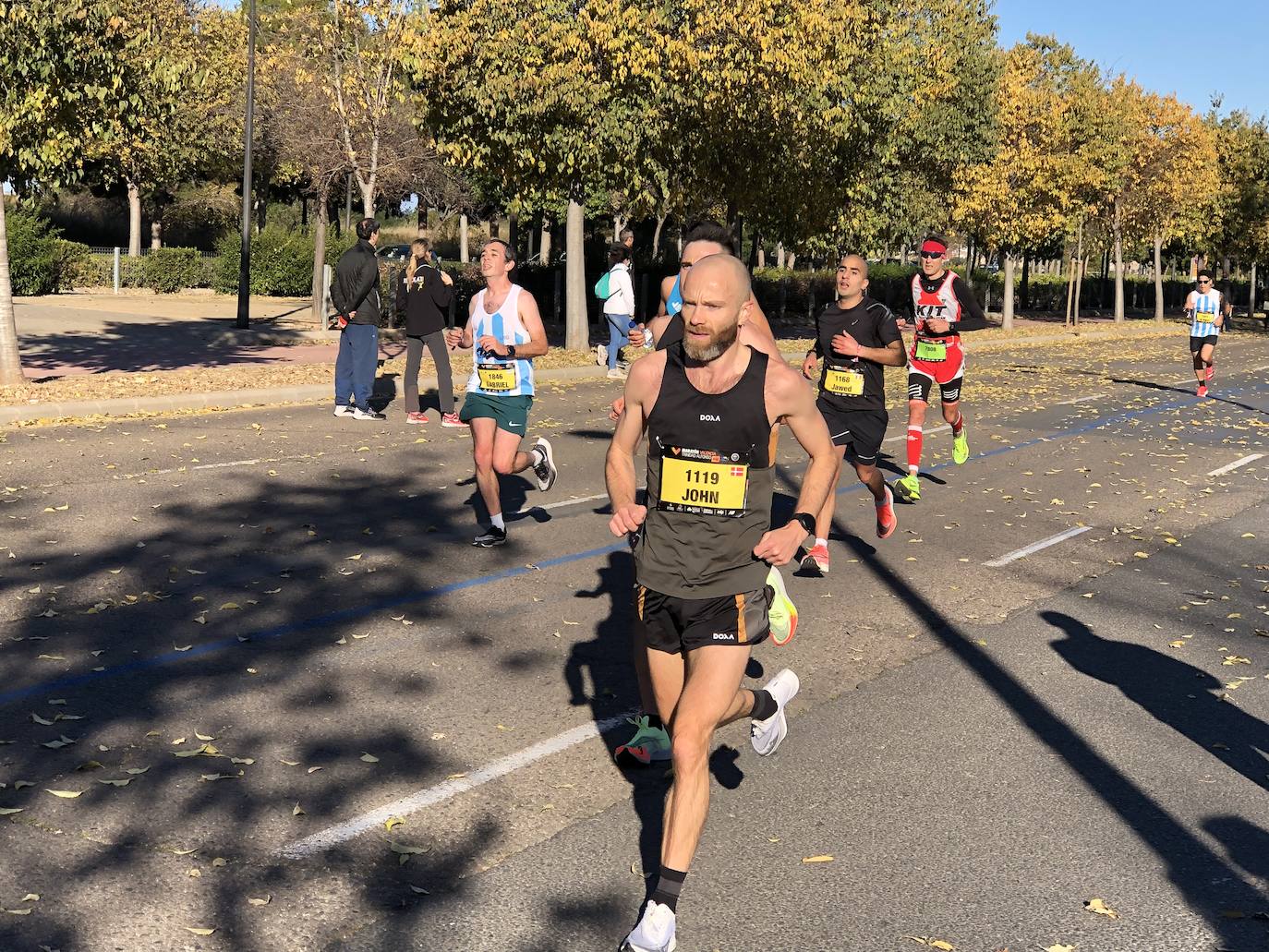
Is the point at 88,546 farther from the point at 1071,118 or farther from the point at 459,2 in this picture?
the point at 1071,118

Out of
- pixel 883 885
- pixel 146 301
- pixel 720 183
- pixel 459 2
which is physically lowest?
pixel 883 885

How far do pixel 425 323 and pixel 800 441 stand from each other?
11.3 metres

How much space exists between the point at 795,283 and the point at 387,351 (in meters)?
23.0

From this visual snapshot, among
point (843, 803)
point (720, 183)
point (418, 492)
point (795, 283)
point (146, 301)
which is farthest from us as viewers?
point (795, 283)

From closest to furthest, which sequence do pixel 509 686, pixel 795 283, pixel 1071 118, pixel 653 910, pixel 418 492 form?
pixel 653 910, pixel 509 686, pixel 418 492, pixel 1071 118, pixel 795 283

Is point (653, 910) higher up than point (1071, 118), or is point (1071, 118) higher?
point (1071, 118)

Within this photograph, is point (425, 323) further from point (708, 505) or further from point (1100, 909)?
point (1100, 909)

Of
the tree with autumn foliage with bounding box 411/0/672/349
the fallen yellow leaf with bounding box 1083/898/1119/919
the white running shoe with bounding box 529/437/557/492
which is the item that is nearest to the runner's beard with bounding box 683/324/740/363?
the fallen yellow leaf with bounding box 1083/898/1119/919

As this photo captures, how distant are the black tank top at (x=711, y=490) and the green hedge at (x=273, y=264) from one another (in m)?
36.6

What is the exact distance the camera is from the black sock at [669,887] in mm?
3736

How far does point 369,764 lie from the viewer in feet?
16.7

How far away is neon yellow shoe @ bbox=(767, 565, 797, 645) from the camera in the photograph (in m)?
4.71

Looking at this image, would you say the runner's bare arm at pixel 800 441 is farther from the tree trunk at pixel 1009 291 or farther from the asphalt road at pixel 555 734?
the tree trunk at pixel 1009 291

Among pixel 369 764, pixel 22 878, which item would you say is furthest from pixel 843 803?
pixel 22 878
